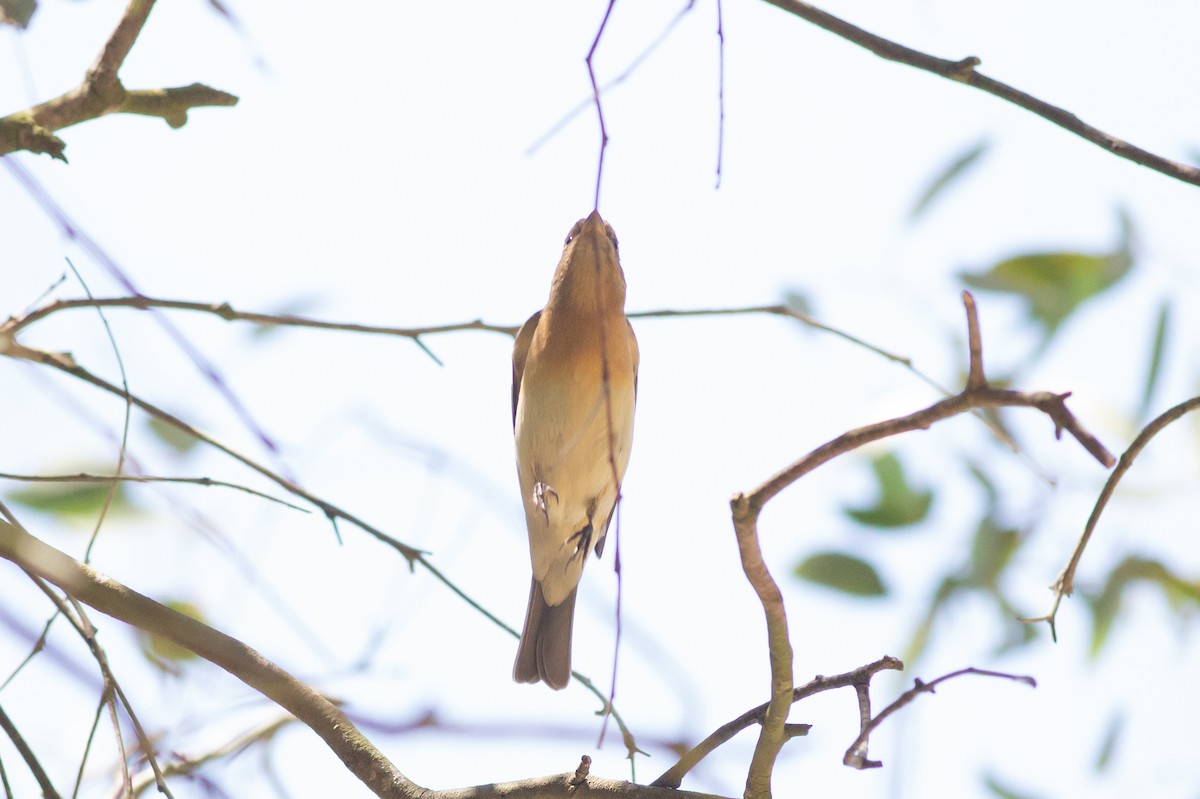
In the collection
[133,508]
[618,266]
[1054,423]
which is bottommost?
[1054,423]

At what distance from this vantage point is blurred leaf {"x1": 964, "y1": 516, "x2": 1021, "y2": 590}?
98.7 inches

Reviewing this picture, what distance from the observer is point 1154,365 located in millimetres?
2500

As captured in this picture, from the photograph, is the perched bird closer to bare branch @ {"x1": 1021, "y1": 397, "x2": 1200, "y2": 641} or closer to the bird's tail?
the bird's tail

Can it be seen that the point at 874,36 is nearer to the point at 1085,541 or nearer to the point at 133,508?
the point at 1085,541

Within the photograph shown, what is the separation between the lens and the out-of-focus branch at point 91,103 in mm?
1913

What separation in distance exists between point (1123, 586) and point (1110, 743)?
393 millimetres

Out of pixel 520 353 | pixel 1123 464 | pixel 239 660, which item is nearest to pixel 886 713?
pixel 1123 464

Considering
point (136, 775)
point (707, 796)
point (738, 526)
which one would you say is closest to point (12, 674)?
point (136, 775)

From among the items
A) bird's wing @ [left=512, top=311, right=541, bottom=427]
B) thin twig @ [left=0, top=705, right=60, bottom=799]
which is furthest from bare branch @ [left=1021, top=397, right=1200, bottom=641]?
bird's wing @ [left=512, top=311, right=541, bottom=427]

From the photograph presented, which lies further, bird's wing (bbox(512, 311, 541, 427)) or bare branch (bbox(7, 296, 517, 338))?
bird's wing (bbox(512, 311, 541, 427))

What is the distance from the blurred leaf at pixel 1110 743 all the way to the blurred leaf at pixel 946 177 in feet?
4.42

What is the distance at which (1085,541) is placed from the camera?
136cm

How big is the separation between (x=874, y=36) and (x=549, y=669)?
2498mm

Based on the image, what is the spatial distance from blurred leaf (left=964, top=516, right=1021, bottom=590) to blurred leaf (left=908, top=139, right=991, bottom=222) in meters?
0.90
